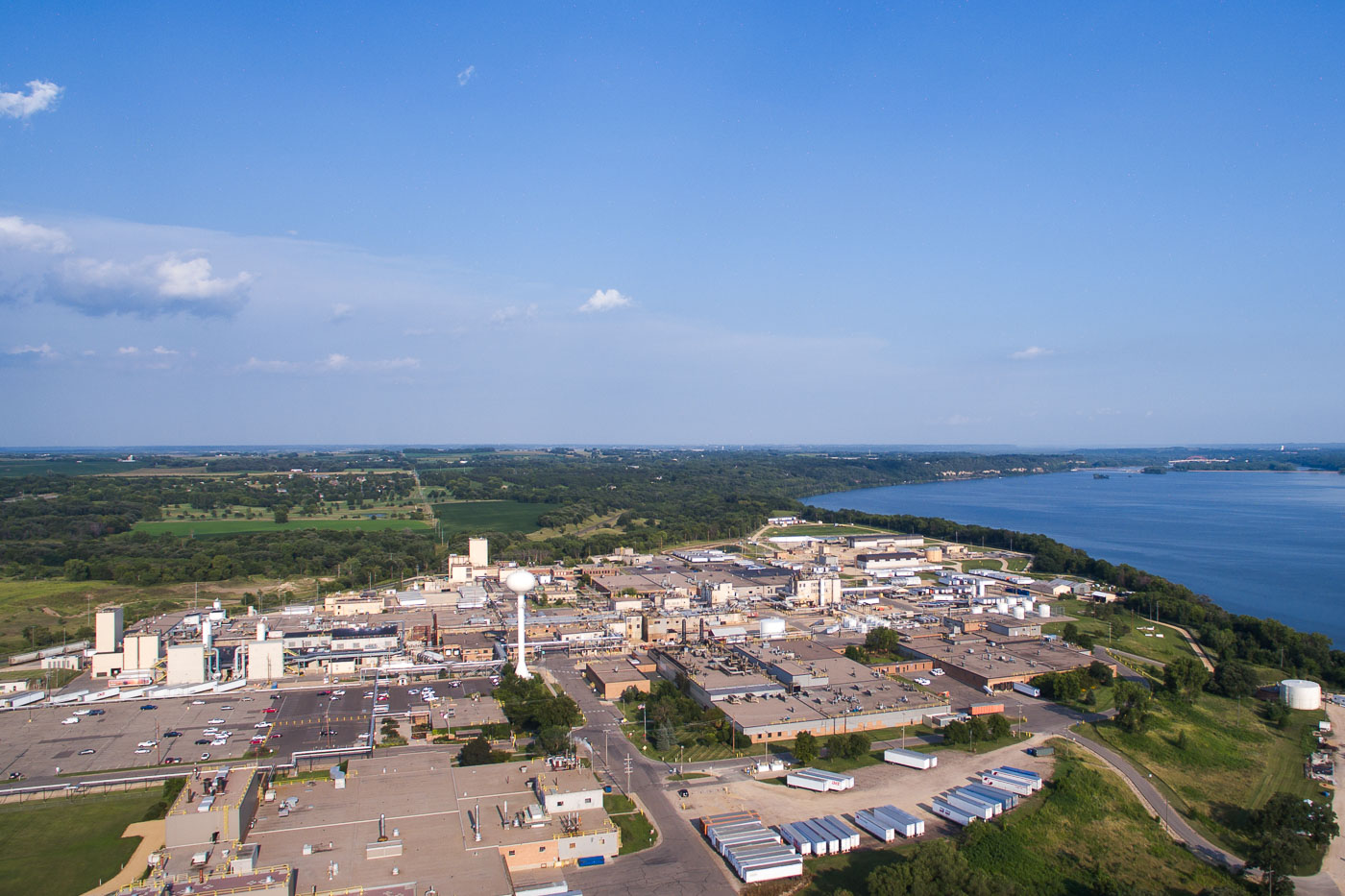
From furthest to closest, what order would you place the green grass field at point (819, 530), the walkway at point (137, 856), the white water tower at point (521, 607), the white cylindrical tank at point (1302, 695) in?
the green grass field at point (819, 530), the white water tower at point (521, 607), the white cylindrical tank at point (1302, 695), the walkway at point (137, 856)

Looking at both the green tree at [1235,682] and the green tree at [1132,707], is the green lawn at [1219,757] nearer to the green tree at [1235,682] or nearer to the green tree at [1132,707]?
the green tree at [1132,707]

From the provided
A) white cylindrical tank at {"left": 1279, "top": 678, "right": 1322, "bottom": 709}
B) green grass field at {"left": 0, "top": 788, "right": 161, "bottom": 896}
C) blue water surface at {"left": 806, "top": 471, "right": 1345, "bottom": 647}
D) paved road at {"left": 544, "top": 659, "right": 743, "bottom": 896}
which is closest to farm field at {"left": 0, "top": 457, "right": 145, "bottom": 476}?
blue water surface at {"left": 806, "top": 471, "right": 1345, "bottom": 647}

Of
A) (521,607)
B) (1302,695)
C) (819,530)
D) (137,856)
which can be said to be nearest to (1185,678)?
(1302,695)

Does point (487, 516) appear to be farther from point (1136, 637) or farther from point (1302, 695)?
point (1302, 695)

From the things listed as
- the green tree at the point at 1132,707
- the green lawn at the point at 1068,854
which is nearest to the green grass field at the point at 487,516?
the green tree at the point at 1132,707

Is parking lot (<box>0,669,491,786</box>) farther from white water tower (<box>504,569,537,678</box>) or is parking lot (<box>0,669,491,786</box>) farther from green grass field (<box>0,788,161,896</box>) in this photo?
green grass field (<box>0,788,161,896</box>)

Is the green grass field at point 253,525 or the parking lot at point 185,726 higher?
the green grass field at point 253,525
